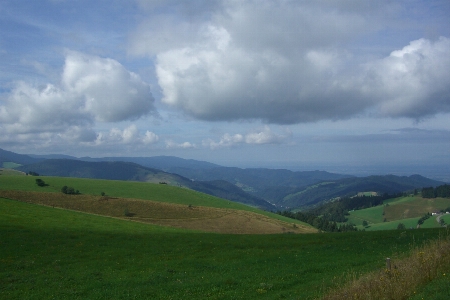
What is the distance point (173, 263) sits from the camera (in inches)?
1031

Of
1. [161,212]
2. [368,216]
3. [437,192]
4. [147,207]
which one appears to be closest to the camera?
[161,212]

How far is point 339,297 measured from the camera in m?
12.2

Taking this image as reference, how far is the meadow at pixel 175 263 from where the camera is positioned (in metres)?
18.4

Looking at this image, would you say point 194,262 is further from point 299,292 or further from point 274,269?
point 299,292

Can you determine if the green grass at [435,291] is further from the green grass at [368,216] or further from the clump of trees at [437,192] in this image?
the clump of trees at [437,192]

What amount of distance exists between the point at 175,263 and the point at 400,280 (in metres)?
17.3

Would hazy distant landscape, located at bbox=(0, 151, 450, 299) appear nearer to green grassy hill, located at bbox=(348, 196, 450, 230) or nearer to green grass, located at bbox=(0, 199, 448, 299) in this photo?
green grass, located at bbox=(0, 199, 448, 299)

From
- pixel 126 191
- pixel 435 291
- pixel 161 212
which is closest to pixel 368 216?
pixel 126 191

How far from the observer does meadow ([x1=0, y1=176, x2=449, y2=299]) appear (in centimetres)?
1836

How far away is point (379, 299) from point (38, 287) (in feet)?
60.0

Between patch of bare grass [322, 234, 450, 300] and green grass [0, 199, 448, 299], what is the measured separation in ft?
9.01

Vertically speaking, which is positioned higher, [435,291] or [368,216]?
[435,291]

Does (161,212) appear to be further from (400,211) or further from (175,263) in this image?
(400,211)

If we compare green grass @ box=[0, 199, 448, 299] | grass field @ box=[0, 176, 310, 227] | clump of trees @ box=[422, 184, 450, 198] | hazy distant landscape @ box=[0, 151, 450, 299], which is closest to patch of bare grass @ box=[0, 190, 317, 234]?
grass field @ box=[0, 176, 310, 227]
